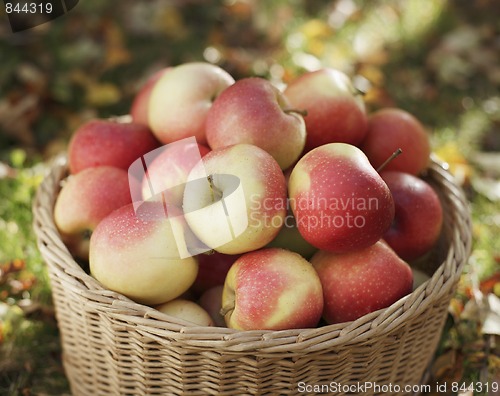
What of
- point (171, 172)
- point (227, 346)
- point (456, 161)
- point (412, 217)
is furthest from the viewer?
point (456, 161)

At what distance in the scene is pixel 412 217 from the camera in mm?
1368

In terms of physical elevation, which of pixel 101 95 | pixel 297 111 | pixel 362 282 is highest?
pixel 297 111

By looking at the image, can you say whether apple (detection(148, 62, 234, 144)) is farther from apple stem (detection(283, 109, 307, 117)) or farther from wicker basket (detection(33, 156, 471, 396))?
wicker basket (detection(33, 156, 471, 396))

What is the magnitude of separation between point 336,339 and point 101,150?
753 mm

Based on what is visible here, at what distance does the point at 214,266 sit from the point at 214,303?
0.08 metres

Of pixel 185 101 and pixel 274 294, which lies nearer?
pixel 274 294

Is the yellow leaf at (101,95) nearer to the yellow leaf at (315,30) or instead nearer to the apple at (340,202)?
the yellow leaf at (315,30)

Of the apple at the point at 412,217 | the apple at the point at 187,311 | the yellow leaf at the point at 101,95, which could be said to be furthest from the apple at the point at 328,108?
the yellow leaf at the point at 101,95

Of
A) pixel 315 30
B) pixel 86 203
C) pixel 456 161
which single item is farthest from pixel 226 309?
pixel 315 30

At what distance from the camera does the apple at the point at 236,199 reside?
1.14 meters

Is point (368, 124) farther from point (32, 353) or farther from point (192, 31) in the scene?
point (192, 31)

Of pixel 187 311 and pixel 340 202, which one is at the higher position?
pixel 340 202
